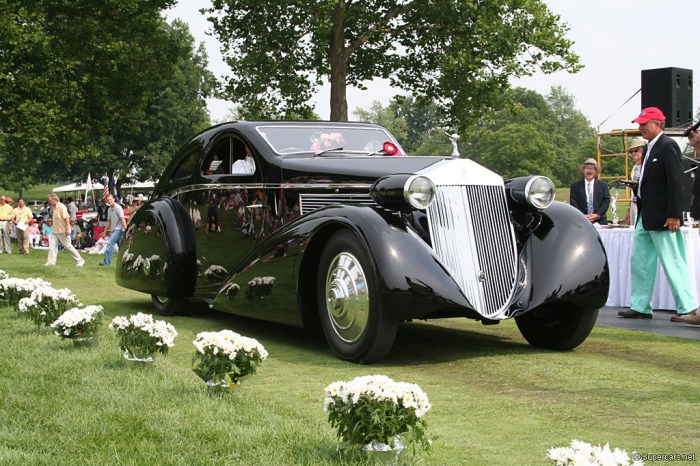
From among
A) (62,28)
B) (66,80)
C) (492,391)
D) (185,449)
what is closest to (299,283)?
(492,391)

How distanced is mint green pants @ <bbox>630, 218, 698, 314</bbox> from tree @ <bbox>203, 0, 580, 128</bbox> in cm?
1568

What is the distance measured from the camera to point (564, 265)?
658 cm

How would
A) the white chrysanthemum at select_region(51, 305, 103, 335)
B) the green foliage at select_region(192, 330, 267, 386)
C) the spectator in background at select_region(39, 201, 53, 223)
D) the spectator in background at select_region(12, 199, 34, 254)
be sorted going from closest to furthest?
the green foliage at select_region(192, 330, 267, 386) < the white chrysanthemum at select_region(51, 305, 103, 335) < the spectator in background at select_region(12, 199, 34, 254) < the spectator in background at select_region(39, 201, 53, 223)

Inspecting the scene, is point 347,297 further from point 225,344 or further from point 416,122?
point 416,122

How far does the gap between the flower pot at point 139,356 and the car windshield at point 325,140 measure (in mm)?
2774

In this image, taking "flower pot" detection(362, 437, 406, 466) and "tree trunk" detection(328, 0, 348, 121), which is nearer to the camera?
"flower pot" detection(362, 437, 406, 466)

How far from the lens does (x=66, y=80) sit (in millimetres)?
26953

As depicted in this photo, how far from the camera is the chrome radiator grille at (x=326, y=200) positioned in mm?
7060

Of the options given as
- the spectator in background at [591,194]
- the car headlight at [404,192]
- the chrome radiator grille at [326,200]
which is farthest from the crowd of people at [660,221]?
the car headlight at [404,192]

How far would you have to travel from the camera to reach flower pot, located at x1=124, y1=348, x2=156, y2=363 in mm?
5742

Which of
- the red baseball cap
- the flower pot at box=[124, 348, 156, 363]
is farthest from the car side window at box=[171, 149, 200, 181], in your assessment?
the red baseball cap

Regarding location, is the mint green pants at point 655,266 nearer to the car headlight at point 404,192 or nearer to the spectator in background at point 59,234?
the car headlight at point 404,192

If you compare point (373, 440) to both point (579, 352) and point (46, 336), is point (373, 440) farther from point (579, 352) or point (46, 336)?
point (46, 336)

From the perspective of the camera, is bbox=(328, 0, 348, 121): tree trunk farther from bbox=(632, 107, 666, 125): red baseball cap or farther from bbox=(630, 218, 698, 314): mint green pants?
bbox=(630, 218, 698, 314): mint green pants
